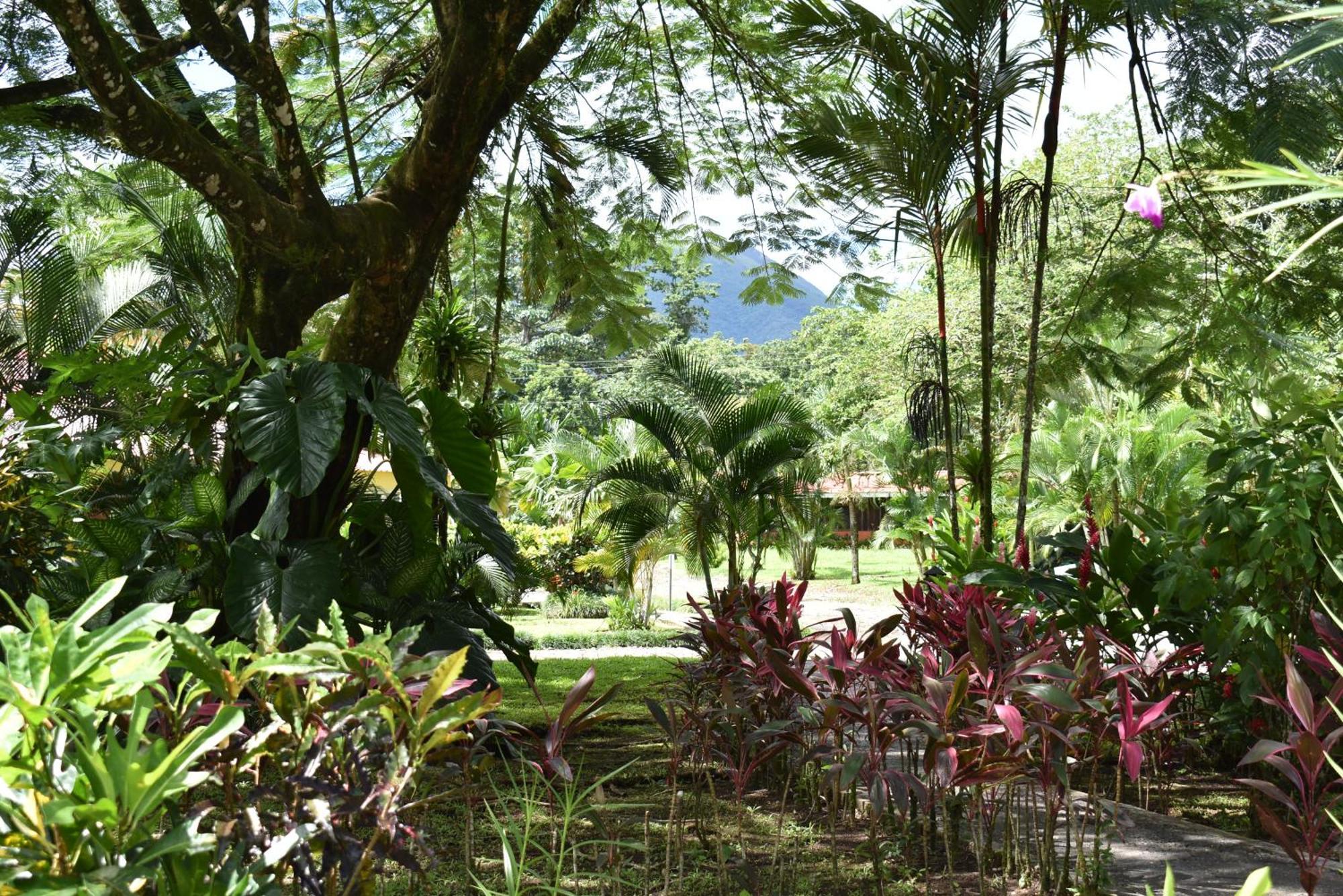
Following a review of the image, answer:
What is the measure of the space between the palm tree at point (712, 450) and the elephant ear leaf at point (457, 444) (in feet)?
12.5

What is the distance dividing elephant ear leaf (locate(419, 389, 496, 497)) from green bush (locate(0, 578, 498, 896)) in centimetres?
294

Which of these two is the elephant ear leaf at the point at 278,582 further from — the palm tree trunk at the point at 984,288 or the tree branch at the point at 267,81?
the palm tree trunk at the point at 984,288

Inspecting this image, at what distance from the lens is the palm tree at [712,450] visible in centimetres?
877

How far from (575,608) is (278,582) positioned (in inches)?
441

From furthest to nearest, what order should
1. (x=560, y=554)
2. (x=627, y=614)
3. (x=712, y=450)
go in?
(x=560, y=554)
(x=627, y=614)
(x=712, y=450)

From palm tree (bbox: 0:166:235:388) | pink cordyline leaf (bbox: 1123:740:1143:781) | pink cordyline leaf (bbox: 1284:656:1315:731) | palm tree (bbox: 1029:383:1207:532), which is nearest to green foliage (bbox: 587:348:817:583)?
palm tree (bbox: 0:166:235:388)

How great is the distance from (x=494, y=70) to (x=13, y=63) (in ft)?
9.09

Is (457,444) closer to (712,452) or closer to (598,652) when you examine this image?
(712,452)

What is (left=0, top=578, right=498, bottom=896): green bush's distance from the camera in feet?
3.89

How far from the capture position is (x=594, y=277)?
25.2 feet

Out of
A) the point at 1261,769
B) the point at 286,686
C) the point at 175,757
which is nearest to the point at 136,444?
the point at 286,686

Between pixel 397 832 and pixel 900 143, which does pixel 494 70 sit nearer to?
pixel 900 143

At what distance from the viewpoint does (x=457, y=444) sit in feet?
15.8

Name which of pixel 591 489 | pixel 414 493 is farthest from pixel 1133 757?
pixel 591 489
